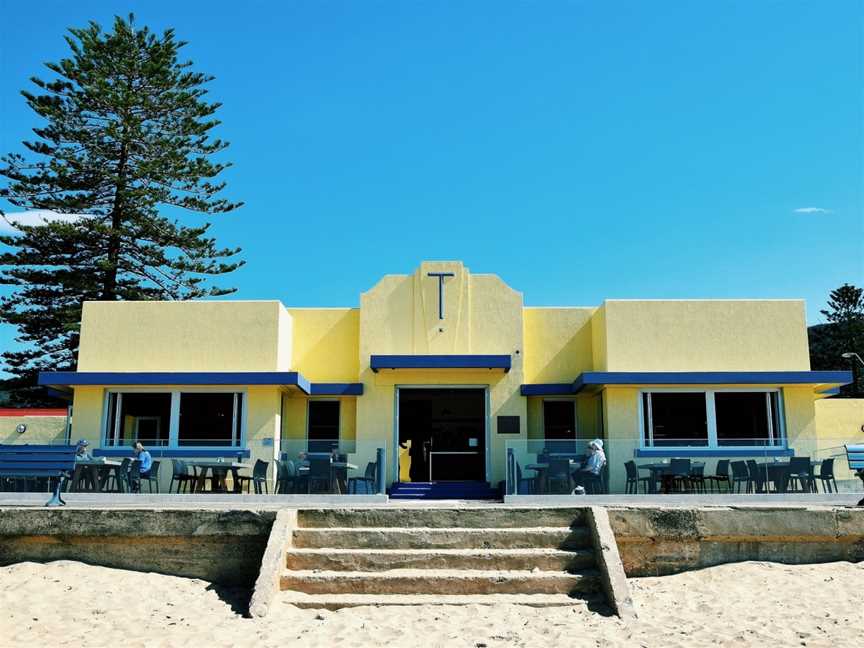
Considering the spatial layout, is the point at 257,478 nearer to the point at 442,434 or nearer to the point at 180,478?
the point at 180,478

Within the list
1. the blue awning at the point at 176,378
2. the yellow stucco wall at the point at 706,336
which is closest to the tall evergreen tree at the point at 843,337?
the yellow stucco wall at the point at 706,336

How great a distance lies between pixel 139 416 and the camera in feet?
62.3

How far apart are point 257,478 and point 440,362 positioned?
4.87 m

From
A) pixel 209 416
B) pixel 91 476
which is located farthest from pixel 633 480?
pixel 91 476

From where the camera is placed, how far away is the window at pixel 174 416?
61.3ft

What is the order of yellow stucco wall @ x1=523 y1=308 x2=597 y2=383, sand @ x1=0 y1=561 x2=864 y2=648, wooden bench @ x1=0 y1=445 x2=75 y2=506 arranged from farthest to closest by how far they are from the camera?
1. yellow stucco wall @ x1=523 y1=308 x2=597 y2=383
2. wooden bench @ x1=0 y1=445 x2=75 y2=506
3. sand @ x1=0 y1=561 x2=864 y2=648

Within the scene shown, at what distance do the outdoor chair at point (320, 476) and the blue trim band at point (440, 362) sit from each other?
3627mm

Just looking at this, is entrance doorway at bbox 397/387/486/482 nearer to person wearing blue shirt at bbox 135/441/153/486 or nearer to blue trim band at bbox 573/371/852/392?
blue trim band at bbox 573/371/852/392

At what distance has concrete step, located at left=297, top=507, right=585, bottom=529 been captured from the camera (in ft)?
35.3

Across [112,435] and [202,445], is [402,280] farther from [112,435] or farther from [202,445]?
[112,435]

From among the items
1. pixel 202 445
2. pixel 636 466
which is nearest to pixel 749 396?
pixel 636 466

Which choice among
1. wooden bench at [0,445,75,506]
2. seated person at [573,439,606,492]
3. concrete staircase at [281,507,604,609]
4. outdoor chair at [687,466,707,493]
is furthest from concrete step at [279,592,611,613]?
outdoor chair at [687,466,707,493]

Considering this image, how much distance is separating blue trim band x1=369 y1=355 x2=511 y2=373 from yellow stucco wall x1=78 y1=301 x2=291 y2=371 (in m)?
2.34

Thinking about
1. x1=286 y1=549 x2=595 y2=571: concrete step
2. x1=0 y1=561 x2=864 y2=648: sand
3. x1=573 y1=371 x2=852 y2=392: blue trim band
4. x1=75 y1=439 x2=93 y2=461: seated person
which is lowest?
x1=0 y1=561 x2=864 y2=648: sand
